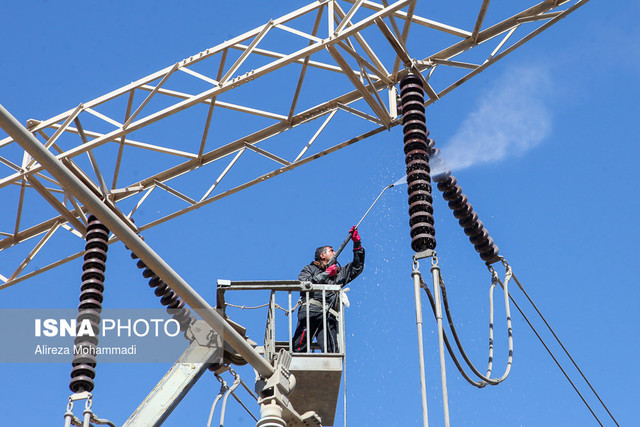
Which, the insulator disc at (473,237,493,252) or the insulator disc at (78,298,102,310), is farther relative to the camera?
the insulator disc at (78,298,102,310)

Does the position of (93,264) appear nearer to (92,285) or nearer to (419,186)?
(92,285)

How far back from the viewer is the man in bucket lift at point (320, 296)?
50.2 feet

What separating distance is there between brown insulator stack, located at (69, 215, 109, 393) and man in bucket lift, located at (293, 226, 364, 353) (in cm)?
276

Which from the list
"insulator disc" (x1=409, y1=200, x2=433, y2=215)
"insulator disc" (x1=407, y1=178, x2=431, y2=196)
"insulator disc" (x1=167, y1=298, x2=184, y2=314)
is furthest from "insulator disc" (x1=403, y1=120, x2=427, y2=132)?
"insulator disc" (x1=167, y1=298, x2=184, y2=314)

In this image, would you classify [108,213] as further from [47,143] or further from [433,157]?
[47,143]

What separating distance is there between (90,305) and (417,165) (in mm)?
5497

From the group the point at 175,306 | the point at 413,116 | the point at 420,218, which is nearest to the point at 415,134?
the point at 413,116

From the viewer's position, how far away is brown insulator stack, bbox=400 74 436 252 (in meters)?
12.1

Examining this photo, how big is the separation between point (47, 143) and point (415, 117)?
5.84 m

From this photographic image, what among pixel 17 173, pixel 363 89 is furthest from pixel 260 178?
pixel 17 173

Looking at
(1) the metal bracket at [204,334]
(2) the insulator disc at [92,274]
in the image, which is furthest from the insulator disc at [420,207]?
(2) the insulator disc at [92,274]

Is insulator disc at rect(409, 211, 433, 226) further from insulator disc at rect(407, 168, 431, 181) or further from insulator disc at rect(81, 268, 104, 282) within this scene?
insulator disc at rect(81, 268, 104, 282)

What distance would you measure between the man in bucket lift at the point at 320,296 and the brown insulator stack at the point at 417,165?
8.52ft

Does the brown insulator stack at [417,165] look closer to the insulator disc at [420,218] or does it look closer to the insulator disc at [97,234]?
the insulator disc at [420,218]
